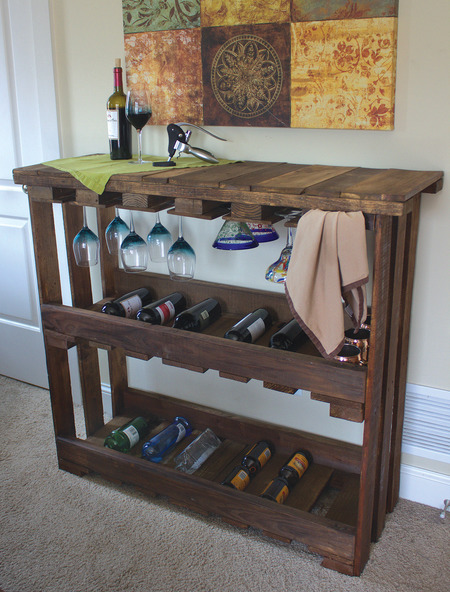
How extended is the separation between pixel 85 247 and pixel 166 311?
0.35 metres

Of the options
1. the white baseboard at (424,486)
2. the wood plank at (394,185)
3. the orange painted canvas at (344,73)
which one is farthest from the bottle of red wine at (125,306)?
the white baseboard at (424,486)

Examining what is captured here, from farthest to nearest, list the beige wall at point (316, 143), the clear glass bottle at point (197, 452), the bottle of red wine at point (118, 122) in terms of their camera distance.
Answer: the clear glass bottle at point (197, 452) < the bottle of red wine at point (118, 122) < the beige wall at point (316, 143)

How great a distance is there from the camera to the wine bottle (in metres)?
1.89

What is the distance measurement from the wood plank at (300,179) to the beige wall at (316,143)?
0.36 feet

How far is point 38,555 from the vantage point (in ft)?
6.33

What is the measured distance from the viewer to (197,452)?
89.3 inches

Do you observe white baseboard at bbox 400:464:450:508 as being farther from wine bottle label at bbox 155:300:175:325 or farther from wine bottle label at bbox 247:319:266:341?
wine bottle label at bbox 155:300:175:325

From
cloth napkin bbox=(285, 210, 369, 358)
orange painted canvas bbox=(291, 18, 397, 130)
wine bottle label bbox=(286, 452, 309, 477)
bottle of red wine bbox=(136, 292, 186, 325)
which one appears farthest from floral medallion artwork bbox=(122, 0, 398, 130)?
wine bottle label bbox=(286, 452, 309, 477)

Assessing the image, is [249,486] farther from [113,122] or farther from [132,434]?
[113,122]

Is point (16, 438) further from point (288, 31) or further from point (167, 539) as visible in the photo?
point (288, 31)

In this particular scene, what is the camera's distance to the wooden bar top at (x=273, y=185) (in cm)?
149

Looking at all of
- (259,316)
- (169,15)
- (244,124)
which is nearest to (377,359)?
(259,316)

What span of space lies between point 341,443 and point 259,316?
568 mm

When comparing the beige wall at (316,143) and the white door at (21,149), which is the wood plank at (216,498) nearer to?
the beige wall at (316,143)
